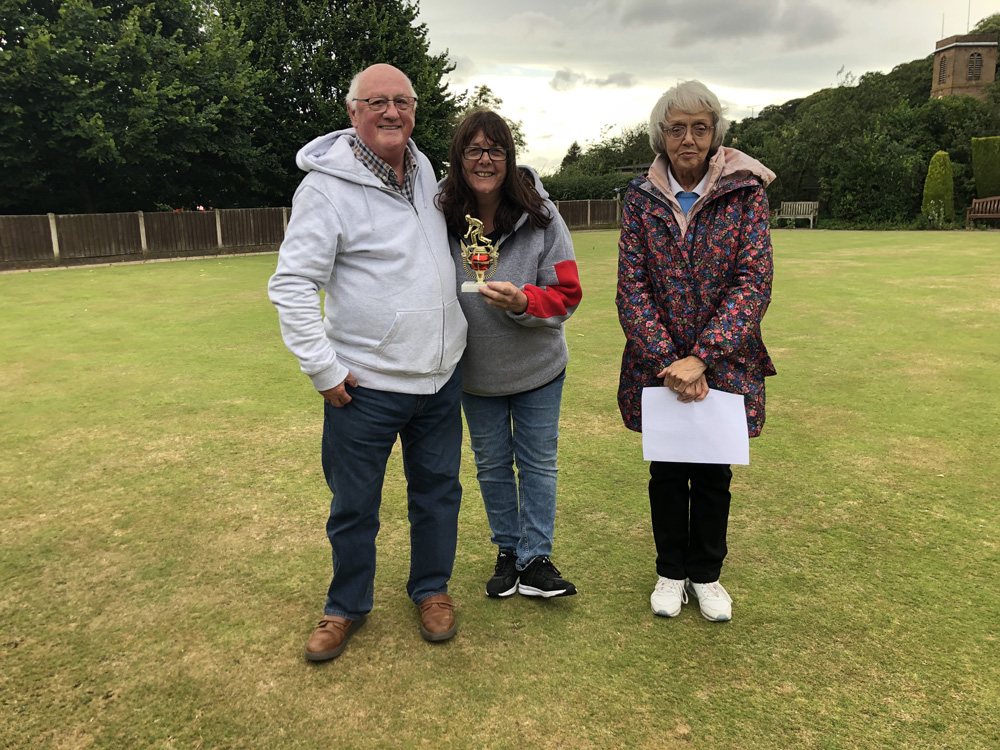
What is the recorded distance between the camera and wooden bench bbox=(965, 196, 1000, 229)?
90.1ft

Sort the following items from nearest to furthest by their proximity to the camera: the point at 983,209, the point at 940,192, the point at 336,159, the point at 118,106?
1. the point at 336,159
2. the point at 118,106
3. the point at 983,209
4. the point at 940,192

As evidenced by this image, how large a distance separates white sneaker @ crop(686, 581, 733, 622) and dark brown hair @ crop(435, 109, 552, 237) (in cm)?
154

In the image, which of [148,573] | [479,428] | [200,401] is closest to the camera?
[479,428]

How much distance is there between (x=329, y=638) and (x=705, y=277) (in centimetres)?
186

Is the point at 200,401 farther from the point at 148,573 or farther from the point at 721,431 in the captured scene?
the point at 721,431

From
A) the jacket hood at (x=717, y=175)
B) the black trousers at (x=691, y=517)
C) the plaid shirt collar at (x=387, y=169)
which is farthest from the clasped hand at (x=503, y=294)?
the black trousers at (x=691, y=517)

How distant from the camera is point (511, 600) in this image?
3092mm

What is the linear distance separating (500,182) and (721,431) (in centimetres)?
119

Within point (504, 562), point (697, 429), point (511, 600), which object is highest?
point (697, 429)

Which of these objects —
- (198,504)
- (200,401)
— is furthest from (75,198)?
(198,504)

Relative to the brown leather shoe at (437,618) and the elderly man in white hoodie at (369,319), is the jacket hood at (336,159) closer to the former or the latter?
the elderly man in white hoodie at (369,319)

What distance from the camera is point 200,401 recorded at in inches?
234

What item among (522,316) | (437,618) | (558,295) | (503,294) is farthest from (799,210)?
(437,618)

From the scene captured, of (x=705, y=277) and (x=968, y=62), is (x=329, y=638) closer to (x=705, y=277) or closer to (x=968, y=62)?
(x=705, y=277)
